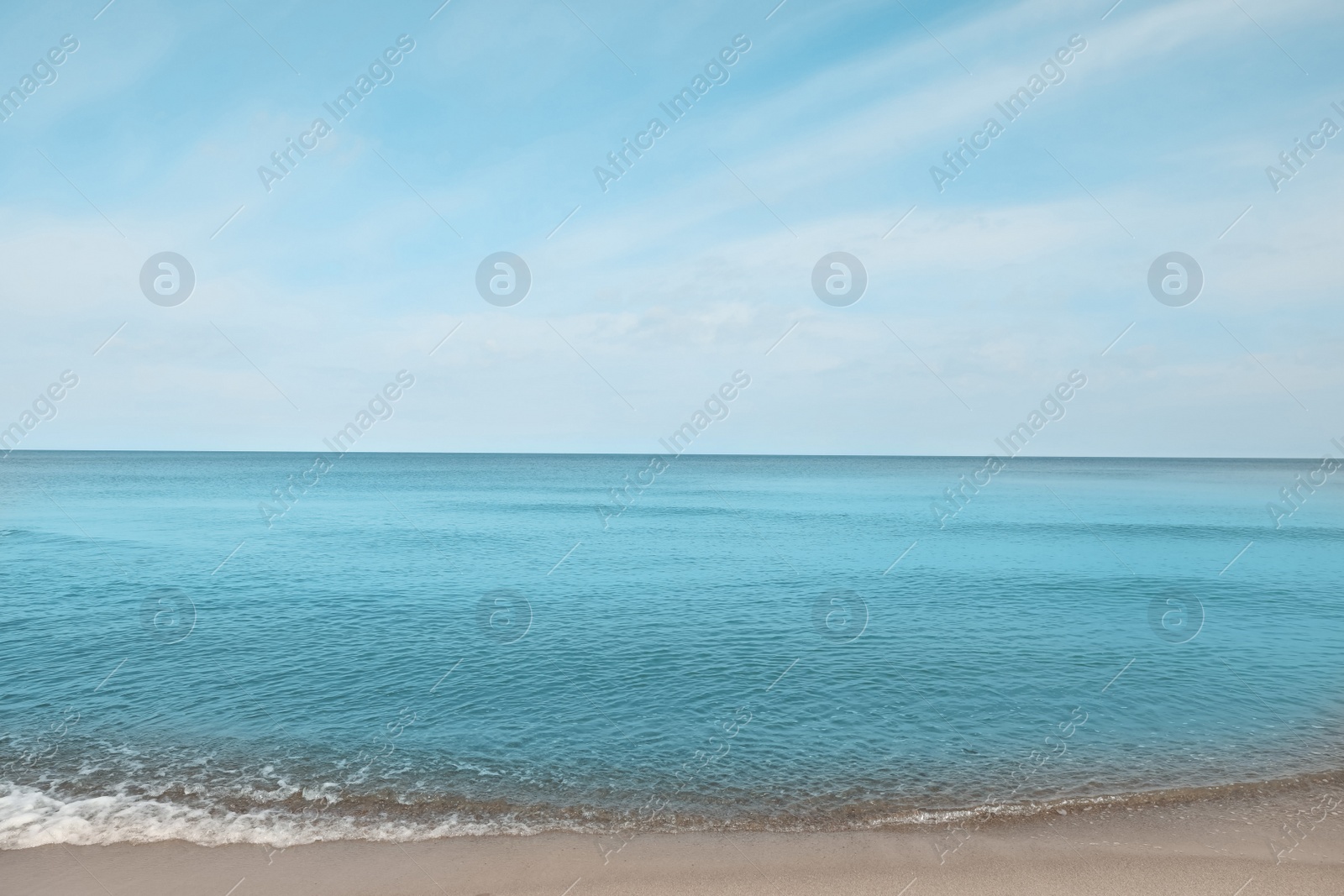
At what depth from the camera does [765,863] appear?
1370 centimetres

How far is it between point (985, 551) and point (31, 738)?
5134 centimetres

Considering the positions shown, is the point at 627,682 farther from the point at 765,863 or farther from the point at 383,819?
the point at 765,863

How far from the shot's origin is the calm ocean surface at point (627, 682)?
1633 cm

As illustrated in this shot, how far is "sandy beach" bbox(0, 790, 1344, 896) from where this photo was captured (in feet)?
42.3

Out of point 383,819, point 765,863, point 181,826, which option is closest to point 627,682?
point 383,819

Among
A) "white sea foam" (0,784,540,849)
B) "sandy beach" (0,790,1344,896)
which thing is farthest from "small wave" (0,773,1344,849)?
"sandy beach" (0,790,1344,896)

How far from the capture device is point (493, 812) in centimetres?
1558

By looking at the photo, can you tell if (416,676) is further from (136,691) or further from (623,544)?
(623,544)

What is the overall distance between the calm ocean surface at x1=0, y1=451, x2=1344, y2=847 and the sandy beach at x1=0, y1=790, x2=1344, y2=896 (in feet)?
2.59

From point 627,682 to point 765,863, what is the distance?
10.6 metres

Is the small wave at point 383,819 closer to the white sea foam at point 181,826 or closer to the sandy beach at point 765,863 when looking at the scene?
the white sea foam at point 181,826

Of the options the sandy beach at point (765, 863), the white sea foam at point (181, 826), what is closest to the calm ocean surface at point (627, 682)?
the white sea foam at point (181, 826)

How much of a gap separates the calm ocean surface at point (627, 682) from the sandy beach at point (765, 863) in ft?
2.59

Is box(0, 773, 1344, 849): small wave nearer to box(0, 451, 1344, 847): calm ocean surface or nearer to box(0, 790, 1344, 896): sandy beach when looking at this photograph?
box(0, 451, 1344, 847): calm ocean surface
